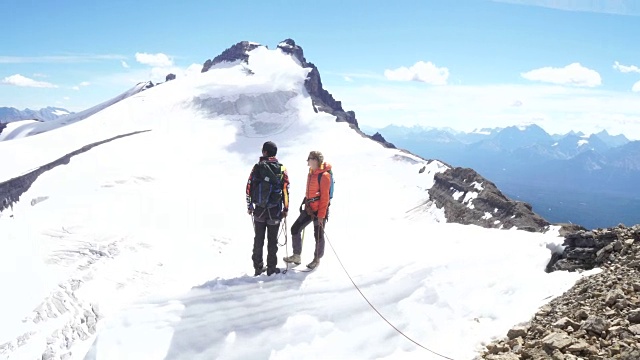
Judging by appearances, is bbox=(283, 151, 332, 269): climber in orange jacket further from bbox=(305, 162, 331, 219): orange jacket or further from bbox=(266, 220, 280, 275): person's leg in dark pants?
bbox=(266, 220, 280, 275): person's leg in dark pants

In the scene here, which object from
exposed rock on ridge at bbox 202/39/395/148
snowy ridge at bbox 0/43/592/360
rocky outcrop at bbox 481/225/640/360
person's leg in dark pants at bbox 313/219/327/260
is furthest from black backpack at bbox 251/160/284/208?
exposed rock on ridge at bbox 202/39/395/148

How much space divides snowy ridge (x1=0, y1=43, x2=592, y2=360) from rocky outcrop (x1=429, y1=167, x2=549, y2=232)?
1.71 meters

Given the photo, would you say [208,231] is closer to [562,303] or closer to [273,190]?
[273,190]

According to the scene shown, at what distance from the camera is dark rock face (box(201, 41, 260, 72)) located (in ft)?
411

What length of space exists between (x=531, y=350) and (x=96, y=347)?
8.59 m

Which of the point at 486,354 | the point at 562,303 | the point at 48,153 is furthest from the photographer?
the point at 48,153

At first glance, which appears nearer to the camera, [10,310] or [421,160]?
[10,310]

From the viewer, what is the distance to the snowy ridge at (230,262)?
9.52 m

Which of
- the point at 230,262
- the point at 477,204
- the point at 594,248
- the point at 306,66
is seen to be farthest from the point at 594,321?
the point at 306,66

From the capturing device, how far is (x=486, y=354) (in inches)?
299

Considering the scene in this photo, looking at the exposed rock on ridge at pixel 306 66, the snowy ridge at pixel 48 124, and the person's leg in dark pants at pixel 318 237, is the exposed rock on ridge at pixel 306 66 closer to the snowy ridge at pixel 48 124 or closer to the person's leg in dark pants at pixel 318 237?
the snowy ridge at pixel 48 124

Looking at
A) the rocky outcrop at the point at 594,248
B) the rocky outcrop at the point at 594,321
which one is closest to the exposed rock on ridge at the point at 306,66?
the rocky outcrop at the point at 594,248

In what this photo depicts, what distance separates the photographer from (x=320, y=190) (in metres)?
11.7

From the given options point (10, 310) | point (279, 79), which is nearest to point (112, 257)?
point (10, 310)
